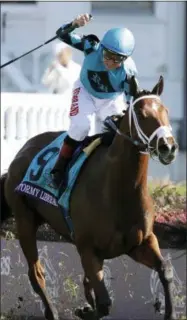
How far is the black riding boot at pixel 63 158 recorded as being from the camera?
8.18 metres

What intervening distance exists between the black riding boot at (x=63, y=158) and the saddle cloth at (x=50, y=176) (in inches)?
1.4

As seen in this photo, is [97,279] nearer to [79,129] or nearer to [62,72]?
[79,129]

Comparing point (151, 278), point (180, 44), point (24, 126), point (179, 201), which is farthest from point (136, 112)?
point (180, 44)

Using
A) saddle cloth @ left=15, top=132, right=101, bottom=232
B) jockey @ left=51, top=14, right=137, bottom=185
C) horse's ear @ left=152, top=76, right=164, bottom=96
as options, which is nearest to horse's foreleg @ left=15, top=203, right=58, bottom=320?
saddle cloth @ left=15, top=132, right=101, bottom=232

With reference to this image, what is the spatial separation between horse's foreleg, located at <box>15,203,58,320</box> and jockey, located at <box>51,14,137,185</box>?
818mm

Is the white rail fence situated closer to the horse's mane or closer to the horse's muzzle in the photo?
the horse's mane

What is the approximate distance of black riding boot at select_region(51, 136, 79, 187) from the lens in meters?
8.18

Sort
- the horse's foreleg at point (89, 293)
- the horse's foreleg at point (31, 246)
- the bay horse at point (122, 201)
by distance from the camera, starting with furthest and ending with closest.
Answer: the horse's foreleg at point (31, 246) < the horse's foreleg at point (89, 293) < the bay horse at point (122, 201)

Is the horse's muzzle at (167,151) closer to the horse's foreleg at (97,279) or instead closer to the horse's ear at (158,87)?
the horse's ear at (158,87)

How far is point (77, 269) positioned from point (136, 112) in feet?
7.97

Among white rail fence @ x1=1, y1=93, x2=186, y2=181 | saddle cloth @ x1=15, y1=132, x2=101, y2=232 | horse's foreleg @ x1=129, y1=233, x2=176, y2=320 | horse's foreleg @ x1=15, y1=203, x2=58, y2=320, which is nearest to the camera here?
horse's foreleg @ x1=129, y1=233, x2=176, y2=320

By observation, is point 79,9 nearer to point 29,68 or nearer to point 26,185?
point 29,68

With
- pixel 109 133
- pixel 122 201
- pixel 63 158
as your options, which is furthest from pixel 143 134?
pixel 63 158

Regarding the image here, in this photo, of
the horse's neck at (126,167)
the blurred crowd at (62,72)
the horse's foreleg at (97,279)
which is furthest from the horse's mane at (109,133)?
the blurred crowd at (62,72)
